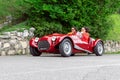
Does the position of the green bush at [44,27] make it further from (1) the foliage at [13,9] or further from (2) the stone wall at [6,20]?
(2) the stone wall at [6,20]

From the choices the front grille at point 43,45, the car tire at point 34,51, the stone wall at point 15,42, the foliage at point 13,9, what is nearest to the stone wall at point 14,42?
the stone wall at point 15,42

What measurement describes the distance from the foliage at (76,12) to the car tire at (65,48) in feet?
10.2

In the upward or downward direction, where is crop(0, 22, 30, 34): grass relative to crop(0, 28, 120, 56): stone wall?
upward

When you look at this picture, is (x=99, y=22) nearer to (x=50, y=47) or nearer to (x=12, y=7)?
(x=12, y=7)

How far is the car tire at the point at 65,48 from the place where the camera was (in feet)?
54.6

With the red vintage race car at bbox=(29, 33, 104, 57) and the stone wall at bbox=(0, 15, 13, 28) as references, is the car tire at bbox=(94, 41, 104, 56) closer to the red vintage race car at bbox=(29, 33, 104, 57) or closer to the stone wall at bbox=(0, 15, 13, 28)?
the red vintage race car at bbox=(29, 33, 104, 57)

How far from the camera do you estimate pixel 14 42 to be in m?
18.9

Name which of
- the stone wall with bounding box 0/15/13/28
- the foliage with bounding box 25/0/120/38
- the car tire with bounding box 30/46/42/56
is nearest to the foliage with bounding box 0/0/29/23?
the stone wall with bounding box 0/15/13/28

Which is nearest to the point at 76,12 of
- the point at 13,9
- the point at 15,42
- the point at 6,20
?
the point at 13,9

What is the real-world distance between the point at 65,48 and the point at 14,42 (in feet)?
10.0

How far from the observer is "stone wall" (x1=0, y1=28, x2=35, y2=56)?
60.4ft

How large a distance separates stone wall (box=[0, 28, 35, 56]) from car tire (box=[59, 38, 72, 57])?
281 cm

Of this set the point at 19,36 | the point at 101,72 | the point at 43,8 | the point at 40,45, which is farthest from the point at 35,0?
the point at 101,72

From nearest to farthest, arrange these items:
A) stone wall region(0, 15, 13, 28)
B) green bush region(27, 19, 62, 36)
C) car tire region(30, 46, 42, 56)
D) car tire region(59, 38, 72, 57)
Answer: car tire region(59, 38, 72, 57), car tire region(30, 46, 42, 56), green bush region(27, 19, 62, 36), stone wall region(0, 15, 13, 28)
